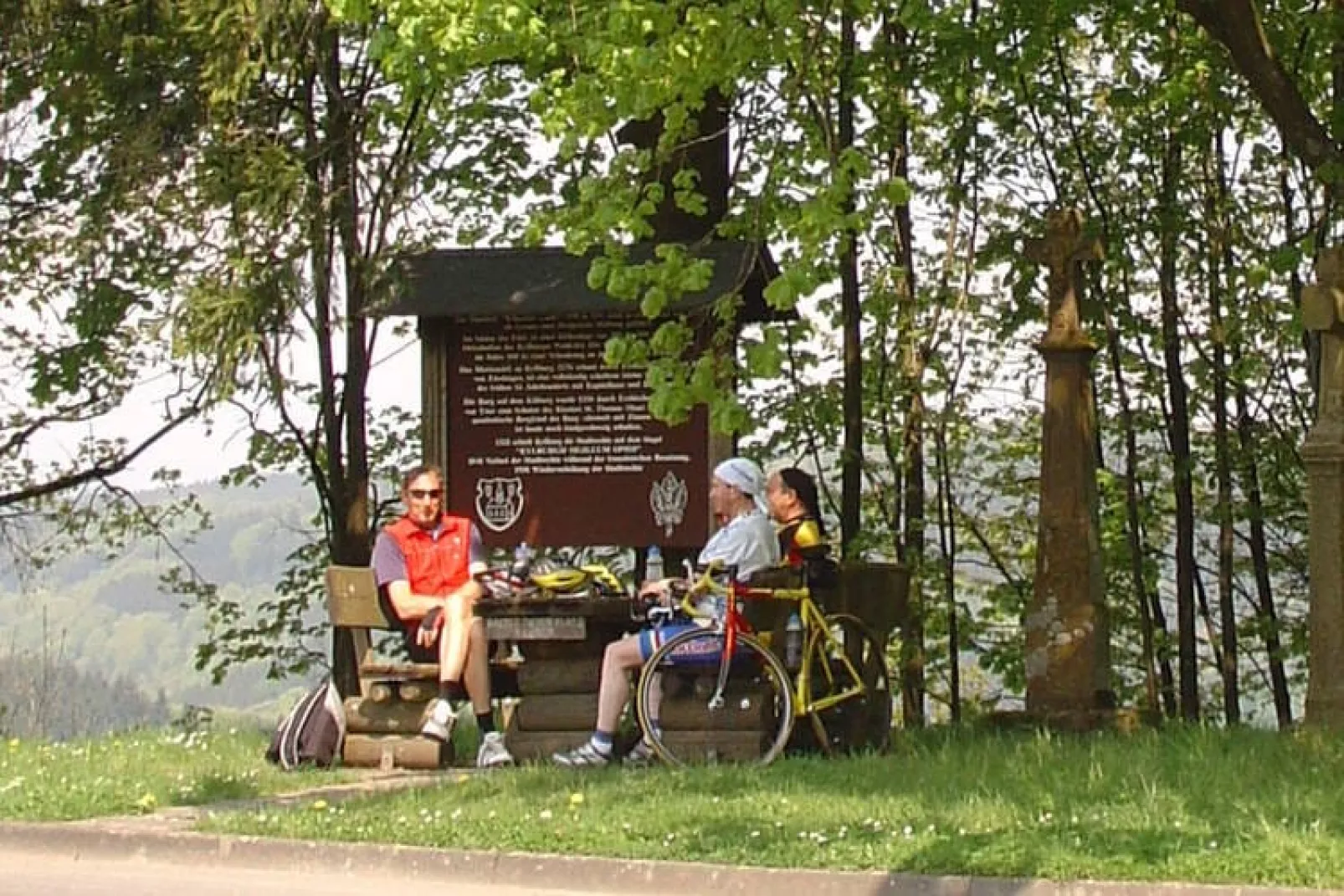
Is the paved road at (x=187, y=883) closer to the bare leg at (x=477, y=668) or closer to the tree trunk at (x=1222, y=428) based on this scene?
the bare leg at (x=477, y=668)

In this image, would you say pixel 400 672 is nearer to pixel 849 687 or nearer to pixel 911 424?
pixel 849 687

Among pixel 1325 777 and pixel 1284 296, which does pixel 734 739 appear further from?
pixel 1284 296

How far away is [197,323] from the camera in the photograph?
647 inches

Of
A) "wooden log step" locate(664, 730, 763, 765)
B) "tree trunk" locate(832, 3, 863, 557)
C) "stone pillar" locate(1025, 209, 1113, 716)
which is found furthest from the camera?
"tree trunk" locate(832, 3, 863, 557)

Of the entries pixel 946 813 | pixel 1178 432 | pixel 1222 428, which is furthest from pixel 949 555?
pixel 946 813

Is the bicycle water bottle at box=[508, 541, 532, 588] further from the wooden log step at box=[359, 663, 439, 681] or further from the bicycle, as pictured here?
the bicycle

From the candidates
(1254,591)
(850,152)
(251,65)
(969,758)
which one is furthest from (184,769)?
(1254,591)

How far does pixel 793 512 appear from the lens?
503 inches

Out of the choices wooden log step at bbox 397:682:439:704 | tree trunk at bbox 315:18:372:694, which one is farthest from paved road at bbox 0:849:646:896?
tree trunk at bbox 315:18:372:694

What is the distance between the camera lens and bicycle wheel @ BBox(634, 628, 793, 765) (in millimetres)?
12109

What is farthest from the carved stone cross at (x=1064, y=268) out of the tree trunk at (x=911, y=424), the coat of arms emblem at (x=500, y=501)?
the tree trunk at (x=911, y=424)

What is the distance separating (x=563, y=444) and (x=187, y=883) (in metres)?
5.64

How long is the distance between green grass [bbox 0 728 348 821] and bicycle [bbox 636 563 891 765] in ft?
5.74

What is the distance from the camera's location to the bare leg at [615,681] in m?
12.4
